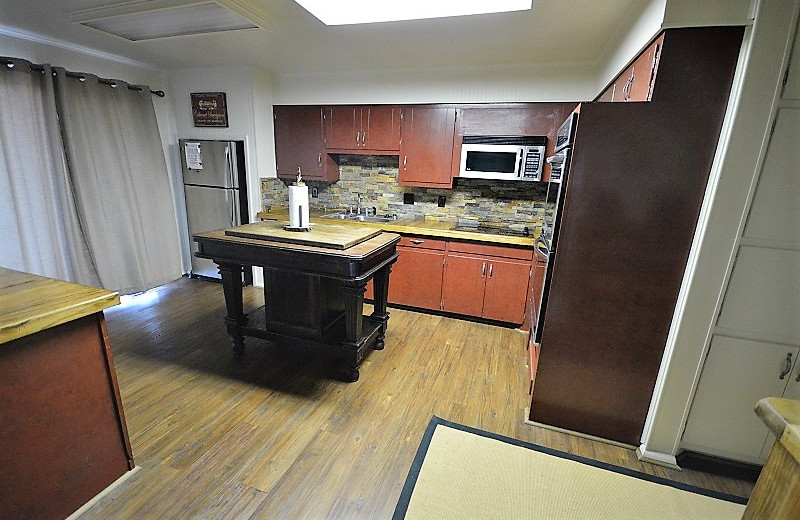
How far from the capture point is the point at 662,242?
5.31ft

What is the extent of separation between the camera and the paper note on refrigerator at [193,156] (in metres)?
3.81

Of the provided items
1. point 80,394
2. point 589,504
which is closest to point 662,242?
point 589,504

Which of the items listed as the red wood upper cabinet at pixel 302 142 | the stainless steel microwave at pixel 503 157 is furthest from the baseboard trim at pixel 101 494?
the stainless steel microwave at pixel 503 157

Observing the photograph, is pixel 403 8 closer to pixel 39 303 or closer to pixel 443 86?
pixel 443 86

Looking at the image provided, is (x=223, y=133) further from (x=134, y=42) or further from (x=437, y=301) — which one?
(x=437, y=301)

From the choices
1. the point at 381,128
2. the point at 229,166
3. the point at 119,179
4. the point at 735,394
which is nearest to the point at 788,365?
the point at 735,394

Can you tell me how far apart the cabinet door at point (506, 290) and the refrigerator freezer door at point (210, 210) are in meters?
2.80

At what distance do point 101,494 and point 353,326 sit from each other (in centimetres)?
138

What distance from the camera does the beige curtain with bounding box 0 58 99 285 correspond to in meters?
2.64

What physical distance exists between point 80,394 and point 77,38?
304 cm

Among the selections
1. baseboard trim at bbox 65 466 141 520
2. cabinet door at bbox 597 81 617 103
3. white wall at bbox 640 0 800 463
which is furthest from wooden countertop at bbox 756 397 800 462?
baseboard trim at bbox 65 466 141 520

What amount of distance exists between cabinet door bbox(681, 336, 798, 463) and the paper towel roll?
7.75ft

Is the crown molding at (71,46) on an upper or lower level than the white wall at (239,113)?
upper

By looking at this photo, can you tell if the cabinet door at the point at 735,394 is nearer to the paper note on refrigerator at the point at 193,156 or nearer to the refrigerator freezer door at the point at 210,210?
the refrigerator freezer door at the point at 210,210
